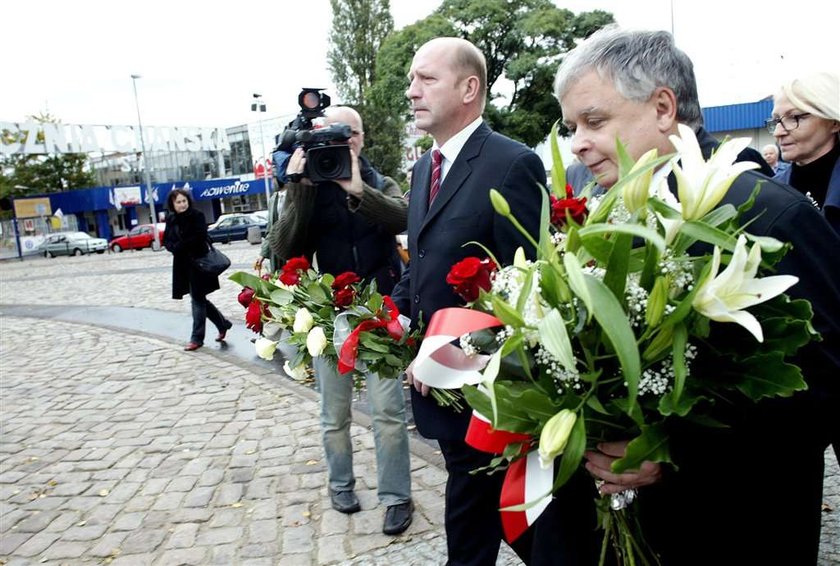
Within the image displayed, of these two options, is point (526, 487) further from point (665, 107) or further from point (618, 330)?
point (665, 107)

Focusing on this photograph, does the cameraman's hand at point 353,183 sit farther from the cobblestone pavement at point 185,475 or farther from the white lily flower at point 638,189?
the white lily flower at point 638,189

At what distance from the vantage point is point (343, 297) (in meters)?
2.69

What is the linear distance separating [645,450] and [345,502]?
3058 millimetres

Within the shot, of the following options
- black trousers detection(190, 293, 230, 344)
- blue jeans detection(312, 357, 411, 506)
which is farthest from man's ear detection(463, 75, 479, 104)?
black trousers detection(190, 293, 230, 344)

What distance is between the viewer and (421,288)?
105 inches

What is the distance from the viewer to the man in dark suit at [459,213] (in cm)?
253

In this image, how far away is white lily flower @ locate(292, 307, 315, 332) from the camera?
2.65 metres

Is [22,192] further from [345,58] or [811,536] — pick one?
[811,536]

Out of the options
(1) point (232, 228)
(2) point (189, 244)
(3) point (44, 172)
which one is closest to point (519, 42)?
(1) point (232, 228)

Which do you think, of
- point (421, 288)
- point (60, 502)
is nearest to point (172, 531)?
point (60, 502)

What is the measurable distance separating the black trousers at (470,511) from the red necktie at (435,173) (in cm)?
95

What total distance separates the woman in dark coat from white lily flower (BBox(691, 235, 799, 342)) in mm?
8040

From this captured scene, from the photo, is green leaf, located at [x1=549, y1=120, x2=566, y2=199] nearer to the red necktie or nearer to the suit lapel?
the suit lapel

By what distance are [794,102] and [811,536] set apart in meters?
2.12
